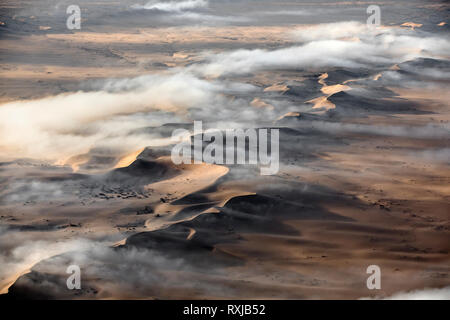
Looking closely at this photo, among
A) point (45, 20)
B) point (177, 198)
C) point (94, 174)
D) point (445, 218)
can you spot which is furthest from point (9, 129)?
point (45, 20)

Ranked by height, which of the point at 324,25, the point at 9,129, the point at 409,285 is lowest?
the point at 409,285

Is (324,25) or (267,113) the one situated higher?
(324,25)

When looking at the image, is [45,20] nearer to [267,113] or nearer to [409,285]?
[267,113]

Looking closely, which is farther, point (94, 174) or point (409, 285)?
point (94, 174)
